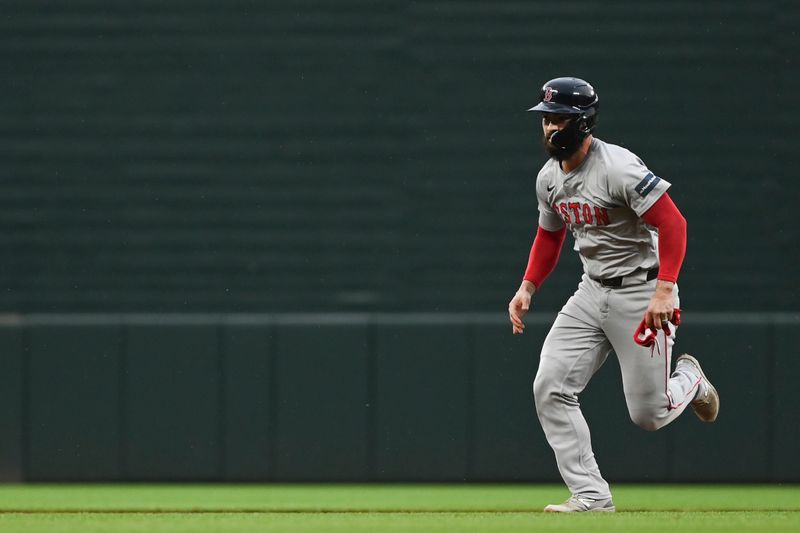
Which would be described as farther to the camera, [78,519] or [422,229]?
[422,229]

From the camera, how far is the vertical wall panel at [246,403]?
24.5ft

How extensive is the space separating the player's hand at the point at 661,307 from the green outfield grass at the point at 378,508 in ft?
2.53

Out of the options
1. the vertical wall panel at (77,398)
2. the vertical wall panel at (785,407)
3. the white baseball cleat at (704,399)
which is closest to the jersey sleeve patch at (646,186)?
the white baseball cleat at (704,399)

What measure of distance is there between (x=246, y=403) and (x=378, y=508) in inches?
57.4

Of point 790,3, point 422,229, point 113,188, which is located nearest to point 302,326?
point 422,229

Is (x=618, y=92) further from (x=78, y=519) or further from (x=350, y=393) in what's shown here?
(x=78, y=519)

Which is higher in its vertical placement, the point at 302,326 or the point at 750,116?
the point at 750,116

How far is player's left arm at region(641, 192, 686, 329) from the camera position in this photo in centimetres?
487

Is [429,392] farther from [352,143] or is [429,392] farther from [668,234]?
[668,234]

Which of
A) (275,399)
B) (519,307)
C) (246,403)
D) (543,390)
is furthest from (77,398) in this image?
(543,390)

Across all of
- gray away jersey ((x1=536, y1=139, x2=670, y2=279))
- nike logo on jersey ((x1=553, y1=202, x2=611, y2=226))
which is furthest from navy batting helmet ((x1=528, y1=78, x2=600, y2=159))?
nike logo on jersey ((x1=553, y1=202, x2=611, y2=226))

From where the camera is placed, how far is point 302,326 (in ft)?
24.6

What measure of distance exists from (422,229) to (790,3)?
108 inches

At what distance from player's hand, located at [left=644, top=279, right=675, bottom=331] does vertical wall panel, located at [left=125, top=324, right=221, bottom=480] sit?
3353mm
